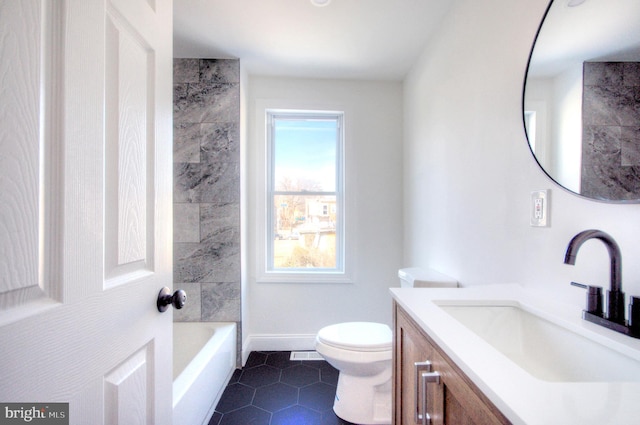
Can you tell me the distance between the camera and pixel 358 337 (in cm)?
157

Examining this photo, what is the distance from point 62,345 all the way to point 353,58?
86.7 inches

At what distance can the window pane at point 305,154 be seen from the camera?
2.47m

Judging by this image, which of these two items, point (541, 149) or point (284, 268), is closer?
point (541, 149)

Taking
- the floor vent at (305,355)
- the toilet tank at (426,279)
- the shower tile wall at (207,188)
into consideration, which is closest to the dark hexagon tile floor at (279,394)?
the floor vent at (305,355)

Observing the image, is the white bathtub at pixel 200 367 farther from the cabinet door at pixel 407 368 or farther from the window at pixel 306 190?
the cabinet door at pixel 407 368

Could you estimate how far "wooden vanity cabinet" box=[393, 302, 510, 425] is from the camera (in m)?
0.54

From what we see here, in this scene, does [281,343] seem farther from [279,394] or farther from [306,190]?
[306,190]

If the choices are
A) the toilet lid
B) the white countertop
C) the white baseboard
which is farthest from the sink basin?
the white baseboard

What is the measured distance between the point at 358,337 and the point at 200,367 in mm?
879

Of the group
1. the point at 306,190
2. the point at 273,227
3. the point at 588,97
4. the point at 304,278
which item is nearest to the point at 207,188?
the point at 273,227

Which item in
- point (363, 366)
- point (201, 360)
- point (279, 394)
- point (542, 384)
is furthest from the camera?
point (279, 394)

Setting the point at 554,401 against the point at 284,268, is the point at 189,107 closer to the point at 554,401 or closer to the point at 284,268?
the point at 284,268

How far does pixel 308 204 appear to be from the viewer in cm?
247

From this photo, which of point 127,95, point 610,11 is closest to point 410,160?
point 610,11
